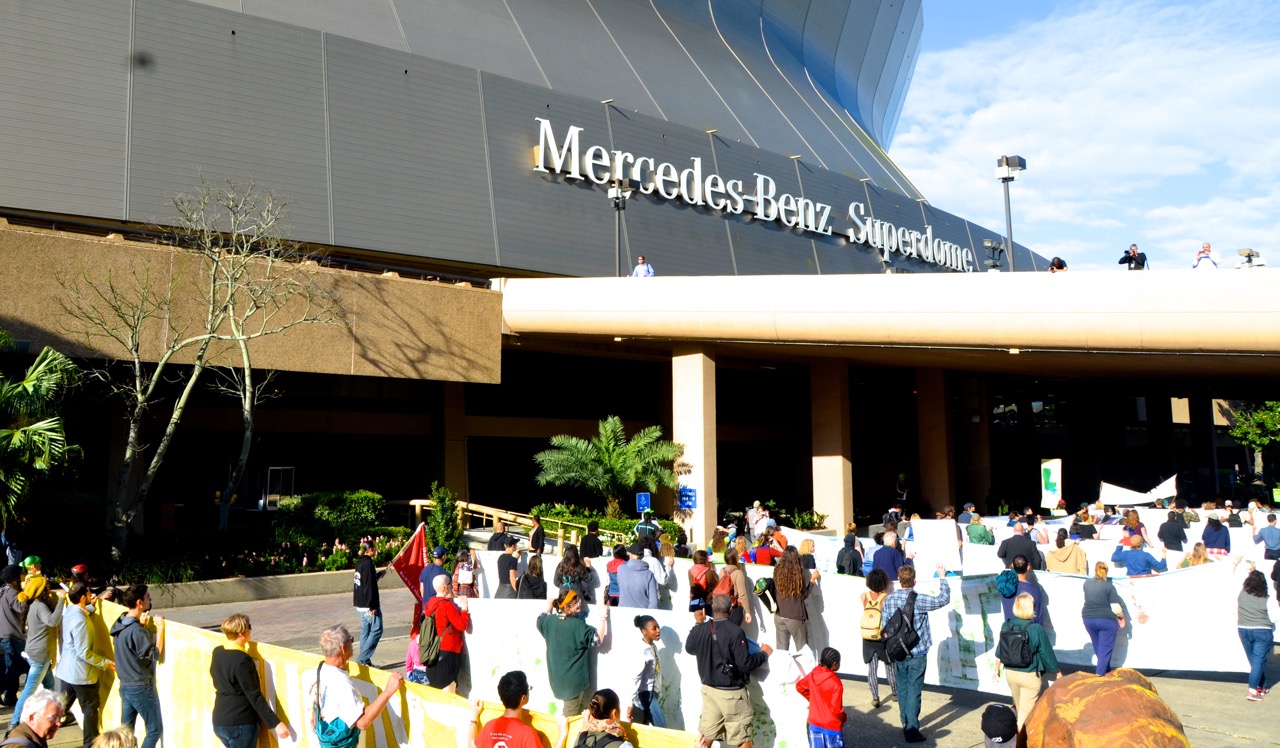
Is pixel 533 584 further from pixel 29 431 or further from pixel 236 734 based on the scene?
pixel 29 431

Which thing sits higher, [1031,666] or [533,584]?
[533,584]

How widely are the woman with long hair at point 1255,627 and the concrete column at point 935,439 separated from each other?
21.1 metres

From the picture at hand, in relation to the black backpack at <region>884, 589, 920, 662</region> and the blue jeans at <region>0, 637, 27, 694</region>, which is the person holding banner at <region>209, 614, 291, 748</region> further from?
the black backpack at <region>884, 589, 920, 662</region>

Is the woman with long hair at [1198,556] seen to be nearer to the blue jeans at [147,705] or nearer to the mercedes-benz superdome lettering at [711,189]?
the blue jeans at [147,705]

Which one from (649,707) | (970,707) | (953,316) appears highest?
(953,316)

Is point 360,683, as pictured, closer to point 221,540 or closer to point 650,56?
point 221,540

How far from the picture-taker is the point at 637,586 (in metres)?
11.1

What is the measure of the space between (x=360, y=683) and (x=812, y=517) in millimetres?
21840

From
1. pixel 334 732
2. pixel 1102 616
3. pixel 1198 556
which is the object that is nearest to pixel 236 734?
pixel 334 732

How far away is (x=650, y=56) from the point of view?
126ft

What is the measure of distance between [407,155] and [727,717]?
69.8 feet

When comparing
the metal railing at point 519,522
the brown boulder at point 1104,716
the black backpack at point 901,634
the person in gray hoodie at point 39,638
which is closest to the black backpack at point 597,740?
the brown boulder at point 1104,716

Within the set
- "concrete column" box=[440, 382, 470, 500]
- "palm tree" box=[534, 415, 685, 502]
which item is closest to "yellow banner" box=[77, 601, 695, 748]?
"palm tree" box=[534, 415, 685, 502]

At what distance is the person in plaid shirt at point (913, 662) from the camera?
9.05 meters
